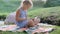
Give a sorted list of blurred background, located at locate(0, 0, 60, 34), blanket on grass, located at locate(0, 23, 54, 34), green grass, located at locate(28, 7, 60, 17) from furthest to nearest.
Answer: green grass, located at locate(28, 7, 60, 17), blurred background, located at locate(0, 0, 60, 34), blanket on grass, located at locate(0, 23, 54, 34)

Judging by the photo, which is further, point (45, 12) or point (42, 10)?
point (42, 10)

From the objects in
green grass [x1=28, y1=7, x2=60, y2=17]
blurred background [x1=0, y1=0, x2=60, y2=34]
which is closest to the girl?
blurred background [x1=0, y1=0, x2=60, y2=34]

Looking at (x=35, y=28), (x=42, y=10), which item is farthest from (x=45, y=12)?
(x=35, y=28)

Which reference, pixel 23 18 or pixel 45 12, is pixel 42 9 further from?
A: pixel 23 18

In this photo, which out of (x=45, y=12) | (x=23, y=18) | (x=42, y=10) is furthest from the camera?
(x=42, y=10)

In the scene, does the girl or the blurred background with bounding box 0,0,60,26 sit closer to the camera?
→ the girl

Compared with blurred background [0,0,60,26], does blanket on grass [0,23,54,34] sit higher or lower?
lower

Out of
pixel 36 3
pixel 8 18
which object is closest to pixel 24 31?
pixel 8 18

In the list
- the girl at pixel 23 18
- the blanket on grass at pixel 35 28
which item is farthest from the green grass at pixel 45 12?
the girl at pixel 23 18

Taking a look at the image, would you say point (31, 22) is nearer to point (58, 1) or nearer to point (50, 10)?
point (50, 10)

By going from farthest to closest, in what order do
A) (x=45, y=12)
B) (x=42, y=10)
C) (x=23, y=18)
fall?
(x=42, y=10) < (x=45, y=12) < (x=23, y=18)

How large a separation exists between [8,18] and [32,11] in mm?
551

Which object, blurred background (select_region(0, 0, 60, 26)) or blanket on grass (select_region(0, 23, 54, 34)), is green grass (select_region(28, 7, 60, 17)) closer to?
blurred background (select_region(0, 0, 60, 26))

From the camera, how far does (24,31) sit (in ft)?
14.2
